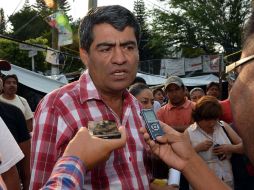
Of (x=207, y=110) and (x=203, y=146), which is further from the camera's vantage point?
(x=207, y=110)

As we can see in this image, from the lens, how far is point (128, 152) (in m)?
2.20

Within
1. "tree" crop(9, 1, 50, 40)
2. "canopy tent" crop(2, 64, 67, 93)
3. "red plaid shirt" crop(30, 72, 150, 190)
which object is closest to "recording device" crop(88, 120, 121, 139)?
"red plaid shirt" crop(30, 72, 150, 190)

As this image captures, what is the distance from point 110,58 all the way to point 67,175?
1.00 m

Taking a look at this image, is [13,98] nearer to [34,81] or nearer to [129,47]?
[34,81]

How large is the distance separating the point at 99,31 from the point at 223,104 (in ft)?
9.89

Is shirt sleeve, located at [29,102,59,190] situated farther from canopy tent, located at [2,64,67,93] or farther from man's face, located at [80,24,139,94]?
canopy tent, located at [2,64,67,93]

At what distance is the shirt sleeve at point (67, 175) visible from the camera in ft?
4.39

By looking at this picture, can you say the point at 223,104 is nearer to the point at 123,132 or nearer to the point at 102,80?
the point at 102,80

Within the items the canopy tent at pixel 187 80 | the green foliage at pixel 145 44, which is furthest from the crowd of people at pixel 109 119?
the green foliage at pixel 145 44

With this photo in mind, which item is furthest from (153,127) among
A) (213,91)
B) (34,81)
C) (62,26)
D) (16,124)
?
(62,26)

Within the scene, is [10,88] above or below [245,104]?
below

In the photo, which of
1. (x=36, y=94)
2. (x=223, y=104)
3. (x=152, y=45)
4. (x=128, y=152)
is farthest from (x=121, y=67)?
(x=152, y=45)

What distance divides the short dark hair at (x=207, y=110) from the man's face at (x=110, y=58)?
2.40m

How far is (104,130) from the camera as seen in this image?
1660 millimetres
